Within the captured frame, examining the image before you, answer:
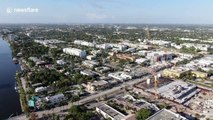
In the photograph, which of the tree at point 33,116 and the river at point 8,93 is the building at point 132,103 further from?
the river at point 8,93

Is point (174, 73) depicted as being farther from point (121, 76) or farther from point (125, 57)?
point (125, 57)

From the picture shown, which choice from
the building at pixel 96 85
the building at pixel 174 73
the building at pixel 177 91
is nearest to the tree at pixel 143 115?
the building at pixel 177 91

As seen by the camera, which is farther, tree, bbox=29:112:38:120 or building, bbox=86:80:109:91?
building, bbox=86:80:109:91

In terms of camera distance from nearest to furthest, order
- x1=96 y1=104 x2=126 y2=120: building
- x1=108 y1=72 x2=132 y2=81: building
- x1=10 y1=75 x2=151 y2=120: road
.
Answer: x1=96 y1=104 x2=126 y2=120: building, x1=10 y1=75 x2=151 y2=120: road, x1=108 y1=72 x2=132 y2=81: building

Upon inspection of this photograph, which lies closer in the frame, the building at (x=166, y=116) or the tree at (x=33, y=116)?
the building at (x=166, y=116)

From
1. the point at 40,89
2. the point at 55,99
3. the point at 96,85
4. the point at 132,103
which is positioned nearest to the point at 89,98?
the point at 96,85

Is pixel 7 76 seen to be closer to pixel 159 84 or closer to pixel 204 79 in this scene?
pixel 159 84

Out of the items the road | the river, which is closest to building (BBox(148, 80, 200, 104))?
the road

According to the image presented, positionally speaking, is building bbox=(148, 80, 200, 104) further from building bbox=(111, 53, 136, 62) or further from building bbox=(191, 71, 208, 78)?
building bbox=(111, 53, 136, 62)
